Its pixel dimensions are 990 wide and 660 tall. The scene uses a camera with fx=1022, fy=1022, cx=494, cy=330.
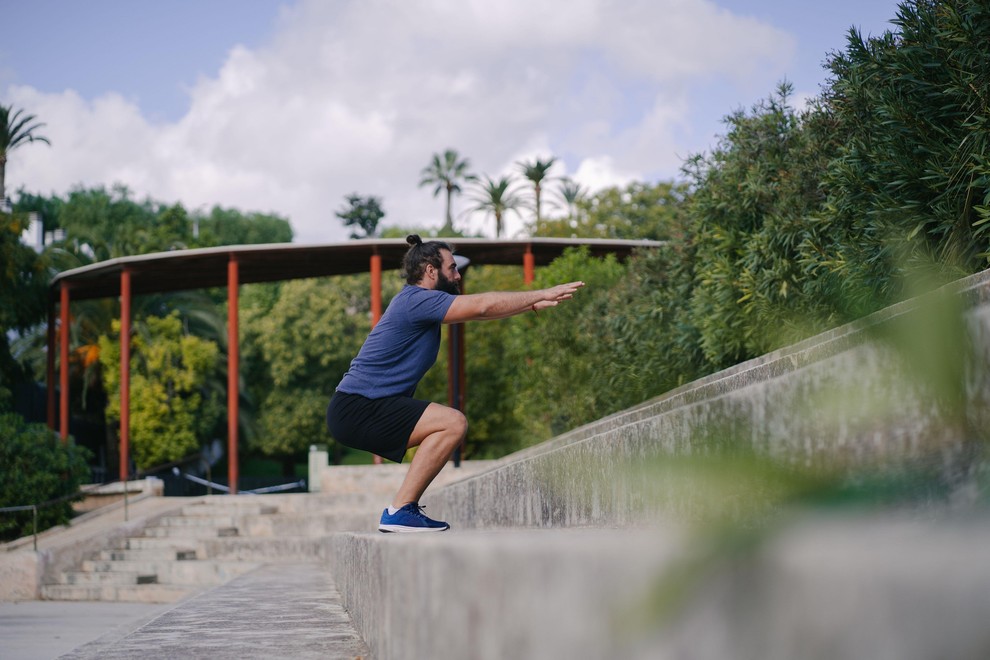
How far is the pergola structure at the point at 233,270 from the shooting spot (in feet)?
76.9

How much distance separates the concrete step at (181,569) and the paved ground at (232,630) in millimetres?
4226

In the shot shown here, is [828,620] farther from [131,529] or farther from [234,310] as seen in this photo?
[234,310]

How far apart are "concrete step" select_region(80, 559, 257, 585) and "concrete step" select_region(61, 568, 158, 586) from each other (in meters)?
0.07

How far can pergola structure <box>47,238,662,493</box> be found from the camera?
76.9 ft

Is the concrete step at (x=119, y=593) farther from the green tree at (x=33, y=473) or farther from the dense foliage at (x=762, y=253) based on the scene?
the dense foliage at (x=762, y=253)

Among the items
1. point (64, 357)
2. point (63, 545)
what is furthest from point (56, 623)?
point (64, 357)

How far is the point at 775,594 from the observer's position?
2.54 ft

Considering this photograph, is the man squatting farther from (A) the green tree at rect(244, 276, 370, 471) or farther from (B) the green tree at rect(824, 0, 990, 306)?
(A) the green tree at rect(244, 276, 370, 471)

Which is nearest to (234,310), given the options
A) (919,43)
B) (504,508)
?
(919,43)

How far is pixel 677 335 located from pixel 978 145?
8194 mm

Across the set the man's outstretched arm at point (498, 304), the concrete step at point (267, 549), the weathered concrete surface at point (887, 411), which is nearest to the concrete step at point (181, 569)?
the concrete step at point (267, 549)

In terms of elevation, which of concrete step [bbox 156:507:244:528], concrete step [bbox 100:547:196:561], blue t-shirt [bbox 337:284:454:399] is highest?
blue t-shirt [bbox 337:284:454:399]

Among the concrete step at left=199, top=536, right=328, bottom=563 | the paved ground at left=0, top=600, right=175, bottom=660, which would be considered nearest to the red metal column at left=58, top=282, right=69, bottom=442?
the concrete step at left=199, top=536, right=328, bottom=563

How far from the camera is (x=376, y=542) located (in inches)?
126
